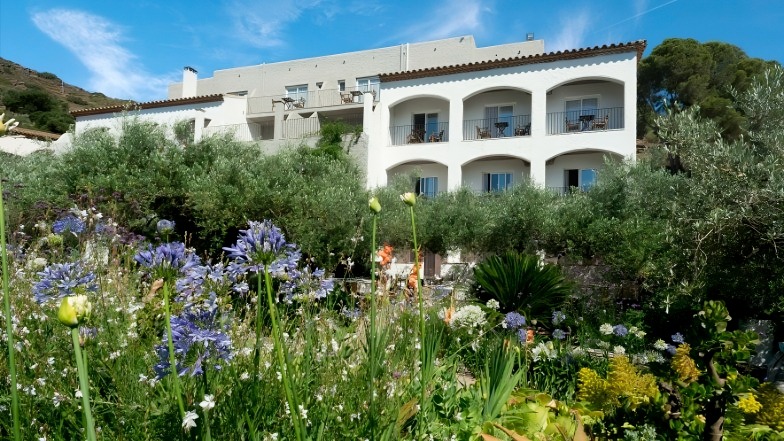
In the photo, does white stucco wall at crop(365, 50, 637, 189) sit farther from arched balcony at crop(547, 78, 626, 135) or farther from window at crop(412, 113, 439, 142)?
window at crop(412, 113, 439, 142)

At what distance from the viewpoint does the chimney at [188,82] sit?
31969 mm

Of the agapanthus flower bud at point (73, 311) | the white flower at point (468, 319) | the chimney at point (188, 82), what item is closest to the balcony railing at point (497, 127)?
the white flower at point (468, 319)

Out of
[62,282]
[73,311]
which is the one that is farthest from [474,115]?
[73,311]

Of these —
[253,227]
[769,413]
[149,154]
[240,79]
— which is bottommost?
[769,413]

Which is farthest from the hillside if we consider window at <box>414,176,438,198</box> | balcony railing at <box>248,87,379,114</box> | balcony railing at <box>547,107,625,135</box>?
balcony railing at <box>547,107,625,135</box>

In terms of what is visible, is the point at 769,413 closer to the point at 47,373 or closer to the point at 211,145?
the point at 47,373

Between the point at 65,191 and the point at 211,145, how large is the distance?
3.58 meters

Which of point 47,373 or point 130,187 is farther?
point 130,187

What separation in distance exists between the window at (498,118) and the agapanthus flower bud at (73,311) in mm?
21261

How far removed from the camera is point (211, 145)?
13953mm

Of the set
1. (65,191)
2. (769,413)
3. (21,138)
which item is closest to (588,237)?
(769,413)

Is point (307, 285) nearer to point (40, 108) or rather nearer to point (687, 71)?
point (687, 71)

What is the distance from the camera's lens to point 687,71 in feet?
91.8

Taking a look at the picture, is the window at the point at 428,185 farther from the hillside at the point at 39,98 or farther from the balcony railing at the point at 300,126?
the hillside at the point at 39,98
